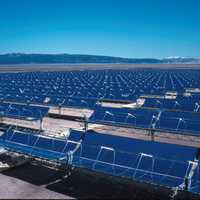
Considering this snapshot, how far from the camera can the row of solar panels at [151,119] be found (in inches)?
497

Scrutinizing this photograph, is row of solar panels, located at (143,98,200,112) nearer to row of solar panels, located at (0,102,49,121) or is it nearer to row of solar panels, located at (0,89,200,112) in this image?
row of solar panels, located at (0,89,200,112)

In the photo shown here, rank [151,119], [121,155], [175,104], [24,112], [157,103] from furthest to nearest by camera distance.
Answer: [157,103], [175,104], [24,112], [151,119], [121,155]

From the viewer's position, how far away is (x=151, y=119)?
1343 cm

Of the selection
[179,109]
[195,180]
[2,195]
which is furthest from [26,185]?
[179,109]

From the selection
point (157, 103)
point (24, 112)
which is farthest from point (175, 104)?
point (24, 112)

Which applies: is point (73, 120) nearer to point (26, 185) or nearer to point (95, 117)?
point (95, 117)

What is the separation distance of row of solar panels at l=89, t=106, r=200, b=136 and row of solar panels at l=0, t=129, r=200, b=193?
366 centimetres

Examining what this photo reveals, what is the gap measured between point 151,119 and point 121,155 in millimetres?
4981

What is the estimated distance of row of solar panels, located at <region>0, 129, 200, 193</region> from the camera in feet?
25.3

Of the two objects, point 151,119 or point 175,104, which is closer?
point 151,119

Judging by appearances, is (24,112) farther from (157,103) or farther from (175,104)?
(175,104)

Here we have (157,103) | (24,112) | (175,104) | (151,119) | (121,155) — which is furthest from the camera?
(157,103)

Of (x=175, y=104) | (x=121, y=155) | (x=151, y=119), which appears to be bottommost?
(x=121, y=155)

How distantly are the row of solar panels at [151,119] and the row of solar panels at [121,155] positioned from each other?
3658 millimetres
